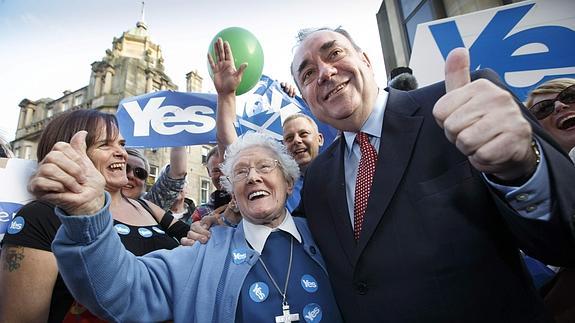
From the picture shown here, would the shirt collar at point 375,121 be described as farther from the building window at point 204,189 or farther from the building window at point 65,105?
the building window at point 65,105

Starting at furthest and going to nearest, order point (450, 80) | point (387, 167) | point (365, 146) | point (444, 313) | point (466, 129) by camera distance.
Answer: point (365, 146) < point (387, 167) < point (444, 313) < point (450, 80) < point (466, 129)

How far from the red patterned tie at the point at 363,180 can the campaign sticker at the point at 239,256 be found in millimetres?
639

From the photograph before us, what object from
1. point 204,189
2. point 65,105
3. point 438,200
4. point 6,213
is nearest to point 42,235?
point 438,200

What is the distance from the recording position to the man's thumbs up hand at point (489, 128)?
788 mm

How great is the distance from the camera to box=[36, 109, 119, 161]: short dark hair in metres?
1.68

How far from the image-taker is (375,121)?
158 cm

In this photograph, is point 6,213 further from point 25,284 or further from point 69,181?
point 69,181

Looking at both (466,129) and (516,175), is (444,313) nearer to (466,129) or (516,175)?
(516,175)

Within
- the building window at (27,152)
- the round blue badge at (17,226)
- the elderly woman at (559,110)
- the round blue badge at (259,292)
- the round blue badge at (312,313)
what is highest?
the building window at (27,152)

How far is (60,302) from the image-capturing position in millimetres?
1450

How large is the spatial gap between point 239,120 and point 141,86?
2007 centimetres

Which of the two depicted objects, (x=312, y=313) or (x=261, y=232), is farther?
(x=261, y=232)

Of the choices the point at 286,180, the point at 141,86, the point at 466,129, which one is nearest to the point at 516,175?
the point at 466,129

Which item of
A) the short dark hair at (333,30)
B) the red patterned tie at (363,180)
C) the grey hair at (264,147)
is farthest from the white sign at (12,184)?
the red patterned tie at (363,180)
